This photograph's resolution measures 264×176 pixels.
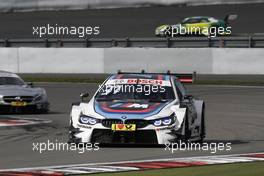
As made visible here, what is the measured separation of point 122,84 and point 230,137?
7.57 ft

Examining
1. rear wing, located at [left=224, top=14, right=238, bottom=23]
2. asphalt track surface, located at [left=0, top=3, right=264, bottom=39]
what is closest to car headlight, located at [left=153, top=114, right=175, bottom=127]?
asphalt track surface, located at [left=0, top=3, right=264, bottom=39]

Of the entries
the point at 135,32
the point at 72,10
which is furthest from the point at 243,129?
the point at 72,10

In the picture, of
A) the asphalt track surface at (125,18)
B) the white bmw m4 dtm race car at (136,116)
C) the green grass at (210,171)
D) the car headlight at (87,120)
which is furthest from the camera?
the asphalt track surface at (125,18)

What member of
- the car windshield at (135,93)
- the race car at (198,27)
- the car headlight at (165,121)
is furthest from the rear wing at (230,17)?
the car headlight at (165,121)

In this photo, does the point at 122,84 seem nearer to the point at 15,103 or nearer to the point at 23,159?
the point at 23,159

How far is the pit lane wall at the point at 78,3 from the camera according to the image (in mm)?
47281

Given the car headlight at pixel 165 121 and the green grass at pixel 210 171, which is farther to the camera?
the car headlight at pixel 165 121

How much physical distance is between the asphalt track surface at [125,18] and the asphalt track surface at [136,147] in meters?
17.0

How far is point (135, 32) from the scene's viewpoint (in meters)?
45.2

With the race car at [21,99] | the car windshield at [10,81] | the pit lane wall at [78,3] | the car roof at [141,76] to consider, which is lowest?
the race car at [21,99]

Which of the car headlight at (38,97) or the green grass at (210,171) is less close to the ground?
the car headlight at (38,97)

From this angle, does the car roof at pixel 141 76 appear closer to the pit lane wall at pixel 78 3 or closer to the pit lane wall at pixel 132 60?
the pit lane wall at pixel 132 60

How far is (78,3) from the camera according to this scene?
1903 inches

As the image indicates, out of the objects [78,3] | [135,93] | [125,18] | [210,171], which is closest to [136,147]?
[135,93]
